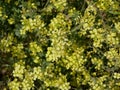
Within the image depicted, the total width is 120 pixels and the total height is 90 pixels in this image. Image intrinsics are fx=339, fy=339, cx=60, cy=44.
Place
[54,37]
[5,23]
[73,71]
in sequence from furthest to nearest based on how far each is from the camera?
[5,23], [73,71], [54,37]

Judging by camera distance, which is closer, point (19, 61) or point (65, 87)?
point (65, 87)

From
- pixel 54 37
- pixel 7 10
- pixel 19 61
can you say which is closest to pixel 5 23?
pixel 7 10

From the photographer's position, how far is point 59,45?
288cm

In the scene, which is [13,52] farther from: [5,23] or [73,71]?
[73,71]

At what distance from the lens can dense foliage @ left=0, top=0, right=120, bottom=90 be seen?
306 centimetres

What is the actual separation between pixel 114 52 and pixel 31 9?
2.91 ft

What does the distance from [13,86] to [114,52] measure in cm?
97

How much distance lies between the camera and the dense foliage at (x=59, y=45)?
3.06 m

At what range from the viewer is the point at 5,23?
135 inches

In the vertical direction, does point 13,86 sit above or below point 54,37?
below

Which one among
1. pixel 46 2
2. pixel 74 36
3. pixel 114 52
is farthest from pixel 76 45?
pixel 46 2

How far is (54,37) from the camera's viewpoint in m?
2.94

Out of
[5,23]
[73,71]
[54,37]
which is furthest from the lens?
[5,23]

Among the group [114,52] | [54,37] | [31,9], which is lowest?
[114,52]
